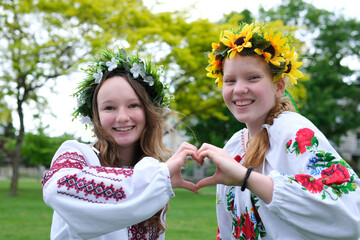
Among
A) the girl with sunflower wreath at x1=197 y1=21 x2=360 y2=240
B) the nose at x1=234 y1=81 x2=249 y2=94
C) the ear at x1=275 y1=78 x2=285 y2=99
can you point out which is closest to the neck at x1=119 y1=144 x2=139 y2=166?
the girl with sunflower wreath at x1=197 y1=21 x2=360 y2=240

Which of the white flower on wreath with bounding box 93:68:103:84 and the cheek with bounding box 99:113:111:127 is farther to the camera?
the white flower on wreath with bounding box 93:68:103:84

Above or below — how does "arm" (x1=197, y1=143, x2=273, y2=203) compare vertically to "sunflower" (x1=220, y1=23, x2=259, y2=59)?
below

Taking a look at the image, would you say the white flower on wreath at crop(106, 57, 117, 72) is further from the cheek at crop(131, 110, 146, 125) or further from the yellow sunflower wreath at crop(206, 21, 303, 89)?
the yellow sunflower wreath at crop(206, 21, 303, 89)

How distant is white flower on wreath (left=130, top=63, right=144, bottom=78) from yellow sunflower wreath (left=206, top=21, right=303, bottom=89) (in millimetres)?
537

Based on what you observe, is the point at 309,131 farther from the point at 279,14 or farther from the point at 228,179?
the point at 279,14

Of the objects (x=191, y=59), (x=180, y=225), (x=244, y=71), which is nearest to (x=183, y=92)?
(x=191, y=59)

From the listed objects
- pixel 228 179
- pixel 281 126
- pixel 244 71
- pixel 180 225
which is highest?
pixel 244 71

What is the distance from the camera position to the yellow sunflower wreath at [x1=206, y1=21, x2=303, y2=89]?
2244 mm

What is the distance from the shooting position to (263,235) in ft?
7.04

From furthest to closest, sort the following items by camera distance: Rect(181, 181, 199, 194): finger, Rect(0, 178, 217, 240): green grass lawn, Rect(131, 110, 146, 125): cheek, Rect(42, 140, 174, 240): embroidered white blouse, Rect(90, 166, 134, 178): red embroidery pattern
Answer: Rect(0, 178, 217, 240): green grass lawn → Rect(131, 110, 146, 125): cheek → Rect(181, 181, 199, 194): finger → Rect(90, 166, 134, 178): red embroidery pattern → Rect(42, 140, 174, 240): embroidered white blouse

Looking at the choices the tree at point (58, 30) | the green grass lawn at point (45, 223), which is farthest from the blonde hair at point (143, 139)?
the tree at point (58, 30)

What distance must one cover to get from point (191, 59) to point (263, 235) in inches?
503

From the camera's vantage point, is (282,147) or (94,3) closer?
(282,147)

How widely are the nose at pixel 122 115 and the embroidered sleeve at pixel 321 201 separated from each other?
3.32ft
